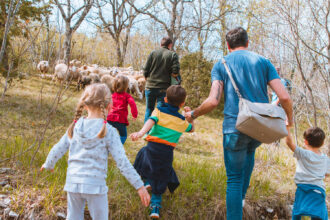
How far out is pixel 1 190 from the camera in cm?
304

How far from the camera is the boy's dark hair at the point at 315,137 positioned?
10.0ft

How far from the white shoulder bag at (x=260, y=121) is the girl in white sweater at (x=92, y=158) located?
97 centimetres

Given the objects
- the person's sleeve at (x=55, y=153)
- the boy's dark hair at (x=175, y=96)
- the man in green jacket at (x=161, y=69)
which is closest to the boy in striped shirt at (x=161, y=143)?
the boy's dark hair at (x=175, y=96)

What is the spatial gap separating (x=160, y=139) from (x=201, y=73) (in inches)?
384

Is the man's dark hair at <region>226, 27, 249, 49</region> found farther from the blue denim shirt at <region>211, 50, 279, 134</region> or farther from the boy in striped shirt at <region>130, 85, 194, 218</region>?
the boy in striped shirt at <region>130, 85, 194, 218</region>

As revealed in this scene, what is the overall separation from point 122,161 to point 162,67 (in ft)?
12.0

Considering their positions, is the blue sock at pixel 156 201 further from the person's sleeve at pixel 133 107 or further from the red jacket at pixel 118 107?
the red jacket at pixel 118 107

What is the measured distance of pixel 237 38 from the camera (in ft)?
8.73

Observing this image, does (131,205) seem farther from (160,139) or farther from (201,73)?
(201,73)

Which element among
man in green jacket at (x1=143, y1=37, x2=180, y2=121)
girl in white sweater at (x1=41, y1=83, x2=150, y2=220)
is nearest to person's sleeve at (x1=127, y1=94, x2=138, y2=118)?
man in green jacket at (x1=143, y1=37, x2=180, y2=121)

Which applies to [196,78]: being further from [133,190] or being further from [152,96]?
[133,190]

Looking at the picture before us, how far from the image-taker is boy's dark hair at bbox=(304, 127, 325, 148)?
10.0ft

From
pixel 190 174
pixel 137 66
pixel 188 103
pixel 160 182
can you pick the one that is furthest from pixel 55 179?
pixel 137 66

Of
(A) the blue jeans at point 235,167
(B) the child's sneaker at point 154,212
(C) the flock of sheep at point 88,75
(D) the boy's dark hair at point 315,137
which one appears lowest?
(B) the child's sneaker at point 154,212
